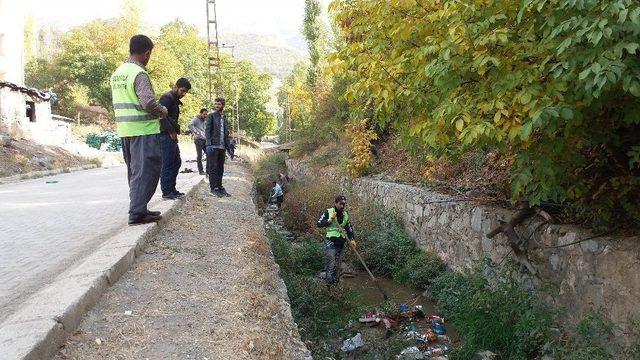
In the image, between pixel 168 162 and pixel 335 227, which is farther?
pixel 335 227

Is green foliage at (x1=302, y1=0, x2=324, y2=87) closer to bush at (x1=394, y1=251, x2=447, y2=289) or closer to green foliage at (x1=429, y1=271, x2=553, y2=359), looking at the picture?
bush at (x1=394, y1=251, x2=447, y2=289)

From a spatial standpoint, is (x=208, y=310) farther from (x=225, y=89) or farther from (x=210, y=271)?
(x=225, y=89)

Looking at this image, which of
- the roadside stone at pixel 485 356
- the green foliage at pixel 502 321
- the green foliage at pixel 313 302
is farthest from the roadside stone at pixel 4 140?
the roadside stone at pixel 485 356

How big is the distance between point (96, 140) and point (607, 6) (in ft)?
115

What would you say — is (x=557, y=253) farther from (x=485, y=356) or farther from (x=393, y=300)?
(x=393, y=300)

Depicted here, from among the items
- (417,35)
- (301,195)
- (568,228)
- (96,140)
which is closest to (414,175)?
(301,195)

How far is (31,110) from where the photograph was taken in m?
25.9

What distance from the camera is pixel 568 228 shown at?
16.6 feet

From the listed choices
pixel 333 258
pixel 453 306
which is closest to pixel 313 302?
pixel 333 258

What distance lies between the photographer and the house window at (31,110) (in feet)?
84.4

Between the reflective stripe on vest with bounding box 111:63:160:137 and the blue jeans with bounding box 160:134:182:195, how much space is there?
193 centimetres

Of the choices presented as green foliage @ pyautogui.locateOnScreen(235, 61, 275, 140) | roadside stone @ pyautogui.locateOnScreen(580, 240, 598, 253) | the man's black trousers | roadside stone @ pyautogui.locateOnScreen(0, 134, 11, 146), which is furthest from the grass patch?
green foliage @ pyautogui.locateOnScreen(235, 61, 275, 140)

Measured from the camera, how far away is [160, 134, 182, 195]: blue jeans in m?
7.14

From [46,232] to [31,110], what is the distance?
23.8 metres
